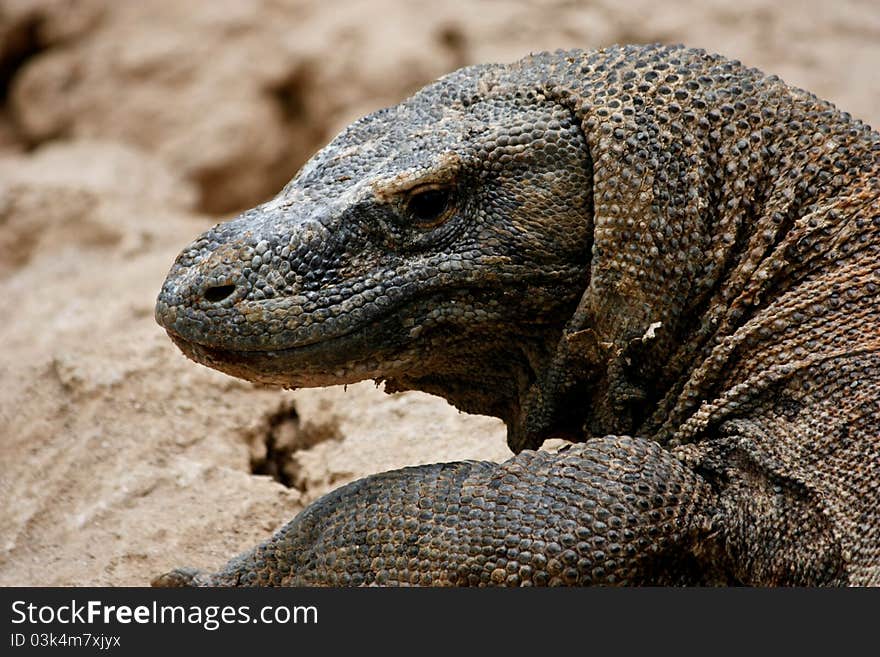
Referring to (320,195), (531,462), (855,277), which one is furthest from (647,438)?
(320,195)

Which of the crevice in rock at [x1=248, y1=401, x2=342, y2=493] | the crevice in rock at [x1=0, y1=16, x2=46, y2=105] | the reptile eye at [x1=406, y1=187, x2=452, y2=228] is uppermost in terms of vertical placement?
the crevice in rock at [x1=0, y1=16, x2=46, y2=105]

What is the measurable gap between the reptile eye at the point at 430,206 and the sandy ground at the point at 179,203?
1.76 m

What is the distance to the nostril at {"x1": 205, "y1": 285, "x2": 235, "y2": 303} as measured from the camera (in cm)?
414

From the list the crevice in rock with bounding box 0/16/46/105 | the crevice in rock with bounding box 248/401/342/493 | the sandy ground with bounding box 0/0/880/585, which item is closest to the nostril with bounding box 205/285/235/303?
the sandy ground with bounding box 0/0/880/585

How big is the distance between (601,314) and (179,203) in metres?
6.93

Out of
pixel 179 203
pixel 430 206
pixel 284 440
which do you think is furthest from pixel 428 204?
pixel 179 203

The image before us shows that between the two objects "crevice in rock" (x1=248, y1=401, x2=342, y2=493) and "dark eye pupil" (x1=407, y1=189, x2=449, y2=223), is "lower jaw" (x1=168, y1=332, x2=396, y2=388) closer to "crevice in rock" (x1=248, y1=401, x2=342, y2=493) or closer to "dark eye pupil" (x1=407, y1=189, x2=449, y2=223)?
"dark eye pupil" (x1=407, y1=189, x2=449, y2=223)

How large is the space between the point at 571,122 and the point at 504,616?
1.70m

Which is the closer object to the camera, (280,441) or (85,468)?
(85,468)

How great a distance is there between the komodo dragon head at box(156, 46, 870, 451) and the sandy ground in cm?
155

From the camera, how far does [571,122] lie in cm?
441

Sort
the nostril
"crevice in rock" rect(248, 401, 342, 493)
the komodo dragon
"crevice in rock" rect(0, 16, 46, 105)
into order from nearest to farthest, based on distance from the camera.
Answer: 1. the komodo dragon
2. the nostril
3. "crevice in rock" rect(248, 401, 342, 493)
4. "crevice in rock" rect(0, 16, 46, 105)

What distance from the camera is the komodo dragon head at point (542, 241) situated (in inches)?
165

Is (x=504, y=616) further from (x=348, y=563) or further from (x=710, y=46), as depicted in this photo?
(x=710, y=46)
